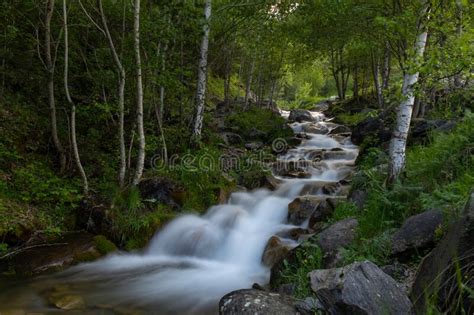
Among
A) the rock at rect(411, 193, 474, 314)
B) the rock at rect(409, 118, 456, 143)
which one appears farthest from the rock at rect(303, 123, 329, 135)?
the rock at rect(411, 193, 474, 314)

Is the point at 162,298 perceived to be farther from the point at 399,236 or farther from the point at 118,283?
the point at 399,236

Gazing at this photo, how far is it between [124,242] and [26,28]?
6661 millimetres

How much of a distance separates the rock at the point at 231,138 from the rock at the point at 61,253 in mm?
7804

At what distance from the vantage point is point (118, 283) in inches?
274

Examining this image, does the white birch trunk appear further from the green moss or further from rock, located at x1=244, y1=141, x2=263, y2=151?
rock, located at x1=244, y1=141, x2=263, y2=151

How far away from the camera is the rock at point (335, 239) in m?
5.40

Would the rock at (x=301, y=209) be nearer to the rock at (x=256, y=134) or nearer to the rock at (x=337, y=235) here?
the rock at (x=337, y=235)

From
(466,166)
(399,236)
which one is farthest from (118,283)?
(466,166)

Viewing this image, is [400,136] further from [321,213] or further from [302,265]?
[302,265]

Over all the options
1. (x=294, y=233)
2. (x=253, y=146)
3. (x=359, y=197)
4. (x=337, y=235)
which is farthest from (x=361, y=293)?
(x=253, y=146)

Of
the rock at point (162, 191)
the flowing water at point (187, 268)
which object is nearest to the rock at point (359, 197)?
the flowing water at point (187, 268)

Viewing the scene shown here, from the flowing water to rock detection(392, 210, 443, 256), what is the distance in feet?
9.77

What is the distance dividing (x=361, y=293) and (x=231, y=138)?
1257cm

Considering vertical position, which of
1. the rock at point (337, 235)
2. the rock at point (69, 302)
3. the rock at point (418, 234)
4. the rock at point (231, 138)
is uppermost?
the rock at point (231, 138)
